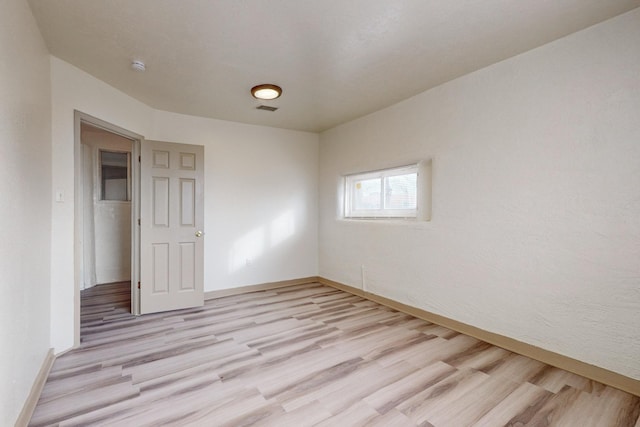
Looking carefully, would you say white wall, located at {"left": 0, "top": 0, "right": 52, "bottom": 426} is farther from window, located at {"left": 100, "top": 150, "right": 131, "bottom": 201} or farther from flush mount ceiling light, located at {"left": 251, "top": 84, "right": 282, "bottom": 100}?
window, located at {"left": 100, "top": 150, "right": 131, "bottom": 201}

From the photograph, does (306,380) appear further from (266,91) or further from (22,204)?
(266,91)

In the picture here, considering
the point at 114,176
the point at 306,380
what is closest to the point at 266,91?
the point at 306,380

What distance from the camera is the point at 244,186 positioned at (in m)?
4.61

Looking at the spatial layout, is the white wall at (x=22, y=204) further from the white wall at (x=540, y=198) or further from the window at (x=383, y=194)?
the window at (x=383, y=194)

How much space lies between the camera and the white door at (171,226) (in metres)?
3.64

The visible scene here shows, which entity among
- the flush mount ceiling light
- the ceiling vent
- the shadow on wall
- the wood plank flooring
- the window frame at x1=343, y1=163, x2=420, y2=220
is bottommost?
the wood plank flooring

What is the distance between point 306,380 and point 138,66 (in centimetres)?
Answer: 299

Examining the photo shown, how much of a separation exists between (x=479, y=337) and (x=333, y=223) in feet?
8.58

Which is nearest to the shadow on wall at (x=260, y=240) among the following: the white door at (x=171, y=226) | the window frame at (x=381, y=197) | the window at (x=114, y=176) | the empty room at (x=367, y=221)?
the empty room at (x=367, y=221)

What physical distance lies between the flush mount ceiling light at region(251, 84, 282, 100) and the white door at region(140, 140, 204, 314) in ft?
3.81

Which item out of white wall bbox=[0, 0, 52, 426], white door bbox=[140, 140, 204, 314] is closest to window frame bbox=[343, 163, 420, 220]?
white door bbox=[140, 140, 204, 314]

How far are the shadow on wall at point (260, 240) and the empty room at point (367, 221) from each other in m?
0.54

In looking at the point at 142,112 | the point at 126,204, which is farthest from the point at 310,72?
the point at 126,204

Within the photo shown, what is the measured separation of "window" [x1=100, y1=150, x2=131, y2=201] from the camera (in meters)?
5.14
